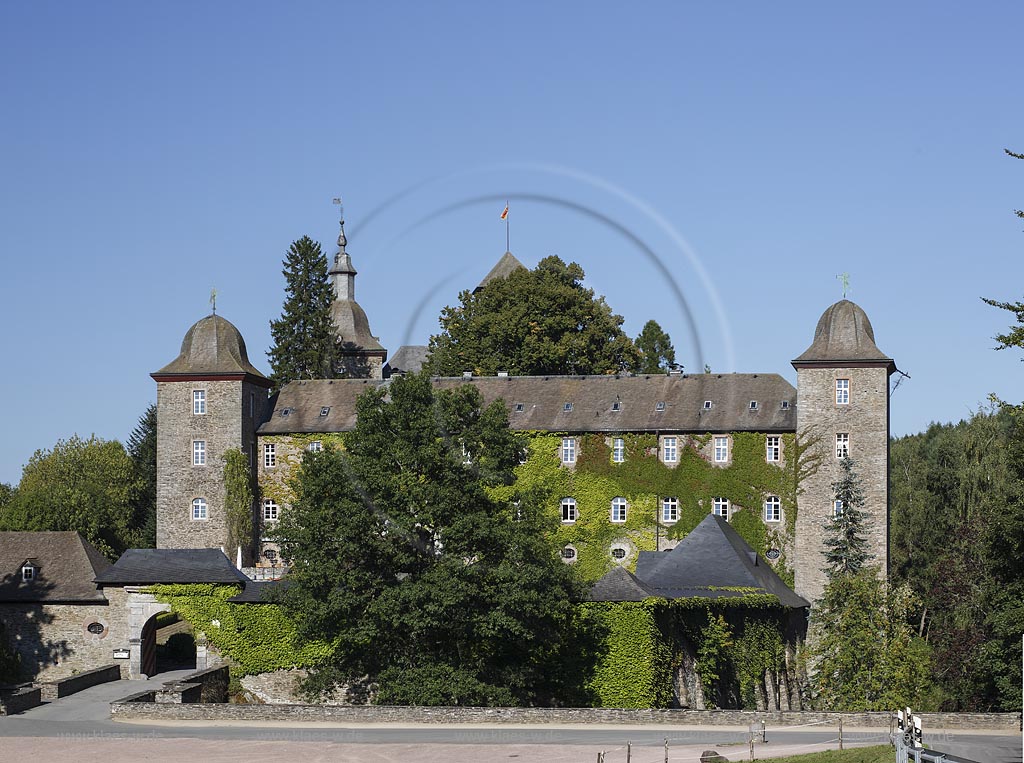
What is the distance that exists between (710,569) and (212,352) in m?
24.9

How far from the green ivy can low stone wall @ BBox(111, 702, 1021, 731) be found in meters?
8.37

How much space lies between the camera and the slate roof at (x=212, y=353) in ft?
208

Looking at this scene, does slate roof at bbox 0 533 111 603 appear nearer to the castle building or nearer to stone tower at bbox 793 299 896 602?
the castle building

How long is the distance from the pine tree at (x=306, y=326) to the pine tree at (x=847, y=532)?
32.1 metres

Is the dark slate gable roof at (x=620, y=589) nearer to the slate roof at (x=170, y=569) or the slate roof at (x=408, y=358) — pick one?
the slate roof at (x=170, y=569)

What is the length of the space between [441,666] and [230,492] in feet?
79.5

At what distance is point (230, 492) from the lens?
62.2 metres

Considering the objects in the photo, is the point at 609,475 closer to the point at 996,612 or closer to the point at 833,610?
the point at 833,610

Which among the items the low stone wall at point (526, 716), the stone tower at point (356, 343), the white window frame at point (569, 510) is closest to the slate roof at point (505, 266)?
the stone tower at point (356, 343)

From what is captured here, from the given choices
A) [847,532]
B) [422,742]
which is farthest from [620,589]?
[847,532]

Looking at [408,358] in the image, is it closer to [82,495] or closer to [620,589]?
[82,495]

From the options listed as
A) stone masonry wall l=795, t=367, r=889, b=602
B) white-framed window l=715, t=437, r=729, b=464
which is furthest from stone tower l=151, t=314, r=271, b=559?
stone masonry wall l=795, t=367, r=889, b=602

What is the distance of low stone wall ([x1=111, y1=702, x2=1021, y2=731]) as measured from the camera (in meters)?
34.1

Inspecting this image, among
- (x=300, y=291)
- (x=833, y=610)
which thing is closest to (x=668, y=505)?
(x=833, y=610)
